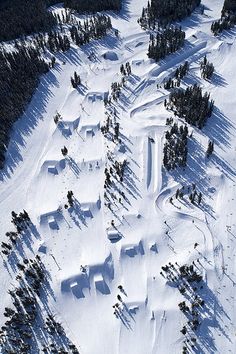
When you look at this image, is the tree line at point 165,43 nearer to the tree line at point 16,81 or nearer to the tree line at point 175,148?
the tree line at point 16,81

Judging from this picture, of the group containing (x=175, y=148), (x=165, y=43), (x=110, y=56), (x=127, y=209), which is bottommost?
(x=127, y=209)

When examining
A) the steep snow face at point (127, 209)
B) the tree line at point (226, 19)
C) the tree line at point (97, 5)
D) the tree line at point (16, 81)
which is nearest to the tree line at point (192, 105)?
the steep snow face at point (127, 209)

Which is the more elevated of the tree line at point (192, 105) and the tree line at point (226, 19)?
the tree line at point (226, 19)

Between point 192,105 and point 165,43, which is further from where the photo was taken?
point 165,43

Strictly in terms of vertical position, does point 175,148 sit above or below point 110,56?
below

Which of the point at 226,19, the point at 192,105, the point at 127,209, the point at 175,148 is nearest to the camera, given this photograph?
the point at 127,209

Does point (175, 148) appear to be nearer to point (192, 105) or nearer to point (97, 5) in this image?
point (192, 105)

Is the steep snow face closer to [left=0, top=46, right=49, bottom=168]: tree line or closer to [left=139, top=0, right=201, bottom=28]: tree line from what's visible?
[left=0, top=46, right=49, bottom=168]: tree line

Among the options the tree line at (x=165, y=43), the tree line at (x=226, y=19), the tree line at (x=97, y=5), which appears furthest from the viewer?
the tree line at (x=97, y=5)

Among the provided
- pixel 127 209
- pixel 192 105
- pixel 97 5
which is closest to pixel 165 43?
pixel 192 105

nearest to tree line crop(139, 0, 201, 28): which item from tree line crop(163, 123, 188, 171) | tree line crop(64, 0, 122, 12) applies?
tree line crop(64, 0, 122, 12)
